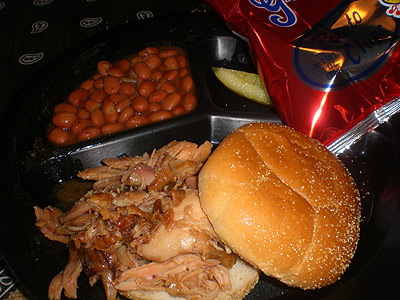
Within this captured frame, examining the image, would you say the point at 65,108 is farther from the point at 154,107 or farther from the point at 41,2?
the point at 41,2

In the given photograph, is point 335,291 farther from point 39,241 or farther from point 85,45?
point 85,45

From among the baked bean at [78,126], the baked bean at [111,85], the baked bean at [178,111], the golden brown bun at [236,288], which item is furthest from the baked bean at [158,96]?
the golden brown bun at [236,288]

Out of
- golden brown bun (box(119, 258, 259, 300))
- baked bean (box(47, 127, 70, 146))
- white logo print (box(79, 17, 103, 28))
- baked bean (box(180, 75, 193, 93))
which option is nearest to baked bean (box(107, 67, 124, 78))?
baked bean (box(180, 75, 193, 93))

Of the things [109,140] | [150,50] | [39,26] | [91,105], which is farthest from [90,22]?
[109,140]

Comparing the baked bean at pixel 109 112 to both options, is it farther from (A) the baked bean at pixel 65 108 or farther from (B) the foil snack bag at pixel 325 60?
(B) the foil snack bag at pixel 325 60

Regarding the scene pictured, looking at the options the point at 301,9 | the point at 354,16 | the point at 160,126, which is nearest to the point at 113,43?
the point at 160,126
